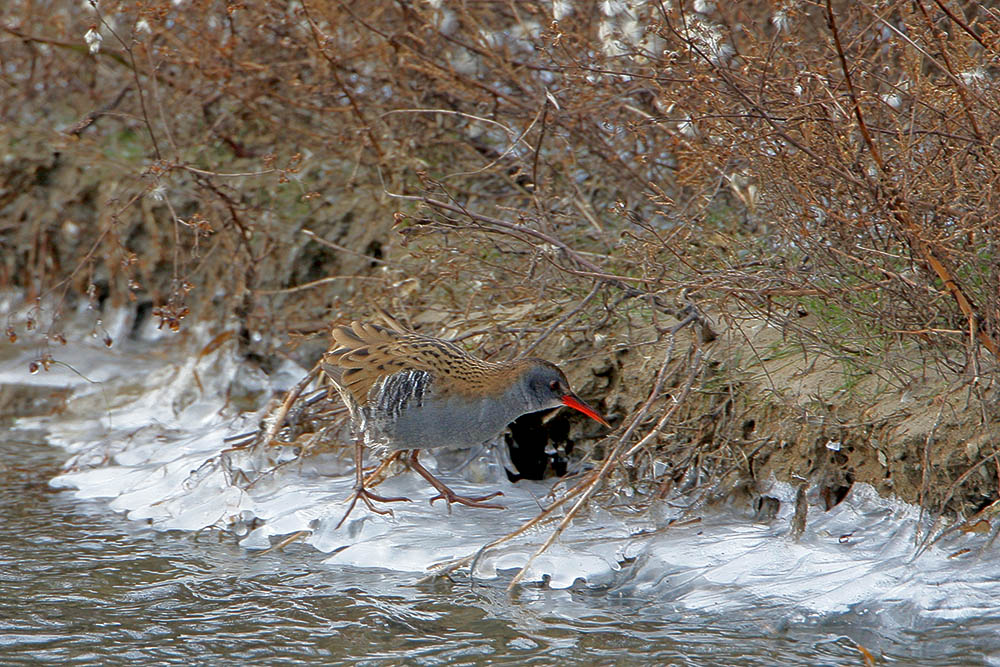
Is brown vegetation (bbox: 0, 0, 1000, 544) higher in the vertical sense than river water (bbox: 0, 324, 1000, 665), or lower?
higher

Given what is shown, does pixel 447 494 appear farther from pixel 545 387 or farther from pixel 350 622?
pixel 350 622

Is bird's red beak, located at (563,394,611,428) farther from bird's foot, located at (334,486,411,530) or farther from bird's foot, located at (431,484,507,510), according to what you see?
bird's foot, located at (334,486,411,530)

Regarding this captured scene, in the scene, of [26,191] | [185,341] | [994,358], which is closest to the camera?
[994,358]

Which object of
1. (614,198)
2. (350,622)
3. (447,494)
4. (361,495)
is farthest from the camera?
(614,198)

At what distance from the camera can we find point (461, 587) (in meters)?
4.12

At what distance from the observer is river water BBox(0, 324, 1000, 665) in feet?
11.7

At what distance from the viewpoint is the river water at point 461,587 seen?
3566 millimetres

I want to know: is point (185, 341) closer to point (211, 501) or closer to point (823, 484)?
point (211, 501)

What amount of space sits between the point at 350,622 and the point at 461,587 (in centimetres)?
46

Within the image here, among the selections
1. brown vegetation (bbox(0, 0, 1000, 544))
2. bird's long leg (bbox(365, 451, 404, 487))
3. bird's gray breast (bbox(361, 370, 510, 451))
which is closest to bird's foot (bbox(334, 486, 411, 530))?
bird's long leg (bbox(365, 451, 404, 487))

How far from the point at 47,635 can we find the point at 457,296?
2723mm

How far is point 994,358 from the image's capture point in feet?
13.0

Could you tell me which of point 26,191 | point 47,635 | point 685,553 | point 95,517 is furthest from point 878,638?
point 26,191

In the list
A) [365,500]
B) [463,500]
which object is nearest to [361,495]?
[365,500]
